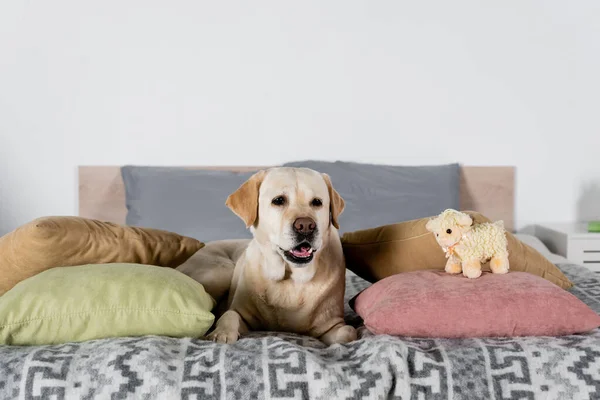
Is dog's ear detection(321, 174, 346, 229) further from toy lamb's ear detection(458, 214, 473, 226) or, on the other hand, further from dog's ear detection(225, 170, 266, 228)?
toy lamb's ear detection(458, 214, 473, 226)

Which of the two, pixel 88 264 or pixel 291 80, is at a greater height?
pixel 291 80

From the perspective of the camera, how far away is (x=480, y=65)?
3365 mm

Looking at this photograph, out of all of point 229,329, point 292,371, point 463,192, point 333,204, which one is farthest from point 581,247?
point 292,371

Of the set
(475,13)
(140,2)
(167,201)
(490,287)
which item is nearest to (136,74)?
(140,2)

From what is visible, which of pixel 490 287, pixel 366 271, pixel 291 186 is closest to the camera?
pixel 490 287

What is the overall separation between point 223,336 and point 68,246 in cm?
46

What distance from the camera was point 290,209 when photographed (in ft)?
4.97

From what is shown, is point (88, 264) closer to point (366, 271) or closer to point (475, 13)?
point (366, 271)

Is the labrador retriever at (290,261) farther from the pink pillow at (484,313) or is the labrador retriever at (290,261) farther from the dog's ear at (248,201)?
the pink pillow at (484,313)

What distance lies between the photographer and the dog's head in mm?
1477

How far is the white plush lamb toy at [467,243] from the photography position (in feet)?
4.95

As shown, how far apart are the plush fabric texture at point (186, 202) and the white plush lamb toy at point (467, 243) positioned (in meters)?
1.45

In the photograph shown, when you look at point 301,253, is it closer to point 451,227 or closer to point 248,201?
point 248,201

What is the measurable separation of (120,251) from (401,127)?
2175mm
